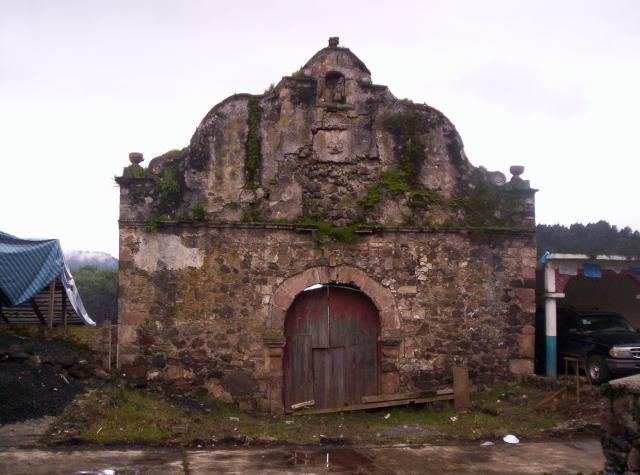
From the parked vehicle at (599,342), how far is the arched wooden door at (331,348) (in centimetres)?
457

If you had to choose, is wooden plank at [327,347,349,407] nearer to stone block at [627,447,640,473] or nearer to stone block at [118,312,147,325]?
stone block at [118,312,147,325]

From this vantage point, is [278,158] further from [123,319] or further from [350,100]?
[123,319]

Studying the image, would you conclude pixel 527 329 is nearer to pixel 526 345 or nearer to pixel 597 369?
pixel 526 345

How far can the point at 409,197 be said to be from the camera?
42.8ft

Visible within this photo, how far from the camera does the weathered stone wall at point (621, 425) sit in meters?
5.95

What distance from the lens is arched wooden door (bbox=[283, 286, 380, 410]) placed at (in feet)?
41.2

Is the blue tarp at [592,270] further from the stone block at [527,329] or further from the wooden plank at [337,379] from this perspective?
the wooden plank at [337,379]

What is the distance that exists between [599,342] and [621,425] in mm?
8304

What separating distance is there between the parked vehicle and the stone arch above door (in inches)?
169

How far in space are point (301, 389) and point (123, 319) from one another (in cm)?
336

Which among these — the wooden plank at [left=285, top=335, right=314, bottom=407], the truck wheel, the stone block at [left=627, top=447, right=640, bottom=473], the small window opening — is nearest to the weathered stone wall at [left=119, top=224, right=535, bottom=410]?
the wooden plank at [left=285, top=335, right=314, bottom=407]

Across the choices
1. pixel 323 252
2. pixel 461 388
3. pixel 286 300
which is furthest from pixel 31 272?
pixel 461 388

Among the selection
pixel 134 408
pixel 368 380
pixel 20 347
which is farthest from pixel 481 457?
pixel 20 347

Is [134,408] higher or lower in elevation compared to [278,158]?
lower
